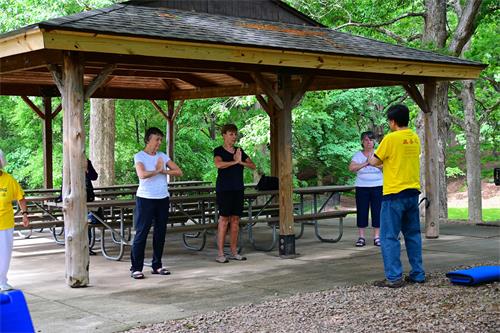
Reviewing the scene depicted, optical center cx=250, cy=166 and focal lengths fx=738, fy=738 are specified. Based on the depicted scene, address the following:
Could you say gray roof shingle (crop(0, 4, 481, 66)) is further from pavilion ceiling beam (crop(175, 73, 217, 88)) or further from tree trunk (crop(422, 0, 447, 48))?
tree trunk (crop(422, 0, 447, 48))

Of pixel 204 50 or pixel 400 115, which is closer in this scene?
pixel 400 115

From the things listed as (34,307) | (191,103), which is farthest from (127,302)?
(191,103)

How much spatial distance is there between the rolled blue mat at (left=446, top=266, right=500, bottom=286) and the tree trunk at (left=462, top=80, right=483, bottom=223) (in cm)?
1328

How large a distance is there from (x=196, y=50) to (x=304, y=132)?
18.1m

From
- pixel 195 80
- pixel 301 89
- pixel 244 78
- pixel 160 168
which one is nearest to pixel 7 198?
pixel 160 168

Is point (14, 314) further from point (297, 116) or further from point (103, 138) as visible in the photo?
point (297, 116)

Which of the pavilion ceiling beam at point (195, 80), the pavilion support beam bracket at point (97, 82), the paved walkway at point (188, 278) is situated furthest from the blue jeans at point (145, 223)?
the pavilion ceiling beam at point (195, 80)

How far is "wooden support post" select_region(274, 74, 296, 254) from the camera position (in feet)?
33.6

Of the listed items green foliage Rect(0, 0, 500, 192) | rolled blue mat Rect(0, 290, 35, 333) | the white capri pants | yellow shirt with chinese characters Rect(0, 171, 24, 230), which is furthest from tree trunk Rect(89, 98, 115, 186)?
rolled blue mat Rect(0, 290, 35, 333)

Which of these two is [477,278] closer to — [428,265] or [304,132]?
[428,265]

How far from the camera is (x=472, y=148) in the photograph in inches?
857

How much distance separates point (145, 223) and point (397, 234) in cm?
286

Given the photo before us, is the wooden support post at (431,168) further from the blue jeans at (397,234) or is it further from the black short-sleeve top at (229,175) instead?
the blue jeans at (397,234)

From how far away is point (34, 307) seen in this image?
23.3 feet
